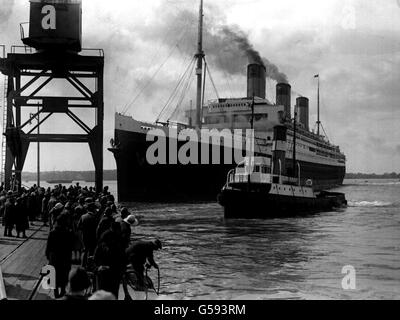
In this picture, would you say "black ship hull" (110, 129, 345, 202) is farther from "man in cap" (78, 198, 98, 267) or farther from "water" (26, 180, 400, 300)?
"man in cap" (78, 198, 98, 267)

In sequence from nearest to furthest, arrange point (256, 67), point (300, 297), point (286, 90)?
point (300, 297) → point (256, 67) → point (286, 90)

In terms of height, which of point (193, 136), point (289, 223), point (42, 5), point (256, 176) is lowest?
point (289, 223)

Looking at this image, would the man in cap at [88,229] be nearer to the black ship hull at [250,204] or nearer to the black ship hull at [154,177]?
the black ship hull at [250,204]

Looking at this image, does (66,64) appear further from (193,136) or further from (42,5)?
(193,136)

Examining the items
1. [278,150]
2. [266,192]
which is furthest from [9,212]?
[278,150]

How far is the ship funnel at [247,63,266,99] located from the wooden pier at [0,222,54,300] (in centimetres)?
4119

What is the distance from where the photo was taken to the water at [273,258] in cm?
1020

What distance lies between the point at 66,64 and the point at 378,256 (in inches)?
677

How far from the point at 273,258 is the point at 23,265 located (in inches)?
294

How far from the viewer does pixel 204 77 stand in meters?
43.8

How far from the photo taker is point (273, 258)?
14258 millimetres

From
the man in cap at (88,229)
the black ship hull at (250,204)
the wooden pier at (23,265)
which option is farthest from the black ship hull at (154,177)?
the man in cap at (88,229)

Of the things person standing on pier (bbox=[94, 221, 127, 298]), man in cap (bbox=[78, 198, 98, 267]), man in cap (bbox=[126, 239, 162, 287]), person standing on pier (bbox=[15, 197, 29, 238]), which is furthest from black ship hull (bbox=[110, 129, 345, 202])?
person standing on pier (bbox=[94, 221, 127, 298])

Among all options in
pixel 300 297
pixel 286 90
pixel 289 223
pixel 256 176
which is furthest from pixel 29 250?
pixel 286 90
